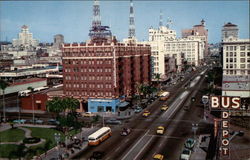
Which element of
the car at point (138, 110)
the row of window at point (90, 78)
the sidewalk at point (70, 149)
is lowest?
the sidewalk at point (70, 149)

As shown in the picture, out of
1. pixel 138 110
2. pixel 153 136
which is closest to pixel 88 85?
pixel 138 110

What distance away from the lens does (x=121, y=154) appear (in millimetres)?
70000

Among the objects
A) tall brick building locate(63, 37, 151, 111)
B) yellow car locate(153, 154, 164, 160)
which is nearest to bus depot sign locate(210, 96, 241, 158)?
yellow car locate(153, 154, 164, 160)

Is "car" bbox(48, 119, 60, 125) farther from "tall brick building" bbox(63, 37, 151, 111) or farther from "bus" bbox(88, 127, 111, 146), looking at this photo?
"bus" bbox(88, 127, 111, 146)

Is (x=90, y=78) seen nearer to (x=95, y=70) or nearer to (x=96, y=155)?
(x=95, y=70)

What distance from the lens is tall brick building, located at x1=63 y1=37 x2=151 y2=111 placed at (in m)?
118

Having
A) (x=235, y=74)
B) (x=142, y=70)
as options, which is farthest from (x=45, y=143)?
(x=235, y=74)

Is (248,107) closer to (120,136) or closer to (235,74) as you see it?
(120,136)

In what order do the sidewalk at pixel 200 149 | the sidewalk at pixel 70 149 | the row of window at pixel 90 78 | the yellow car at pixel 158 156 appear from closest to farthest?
the yellow car at pixel 158 156 → the sidewalk at pixel 200 149 → the sidewalk at pixel 70 149 → the row of window at pixel 90 78

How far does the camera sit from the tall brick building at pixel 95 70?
118 meters

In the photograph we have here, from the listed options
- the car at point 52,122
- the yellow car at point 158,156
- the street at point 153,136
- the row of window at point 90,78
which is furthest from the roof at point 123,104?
the yellow car at point 158,156

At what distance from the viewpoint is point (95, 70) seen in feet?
392

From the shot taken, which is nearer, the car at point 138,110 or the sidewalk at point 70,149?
the sidewalk at point 70,149

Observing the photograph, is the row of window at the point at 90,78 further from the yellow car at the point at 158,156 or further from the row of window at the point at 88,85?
the yellow car at the point at 158,156
